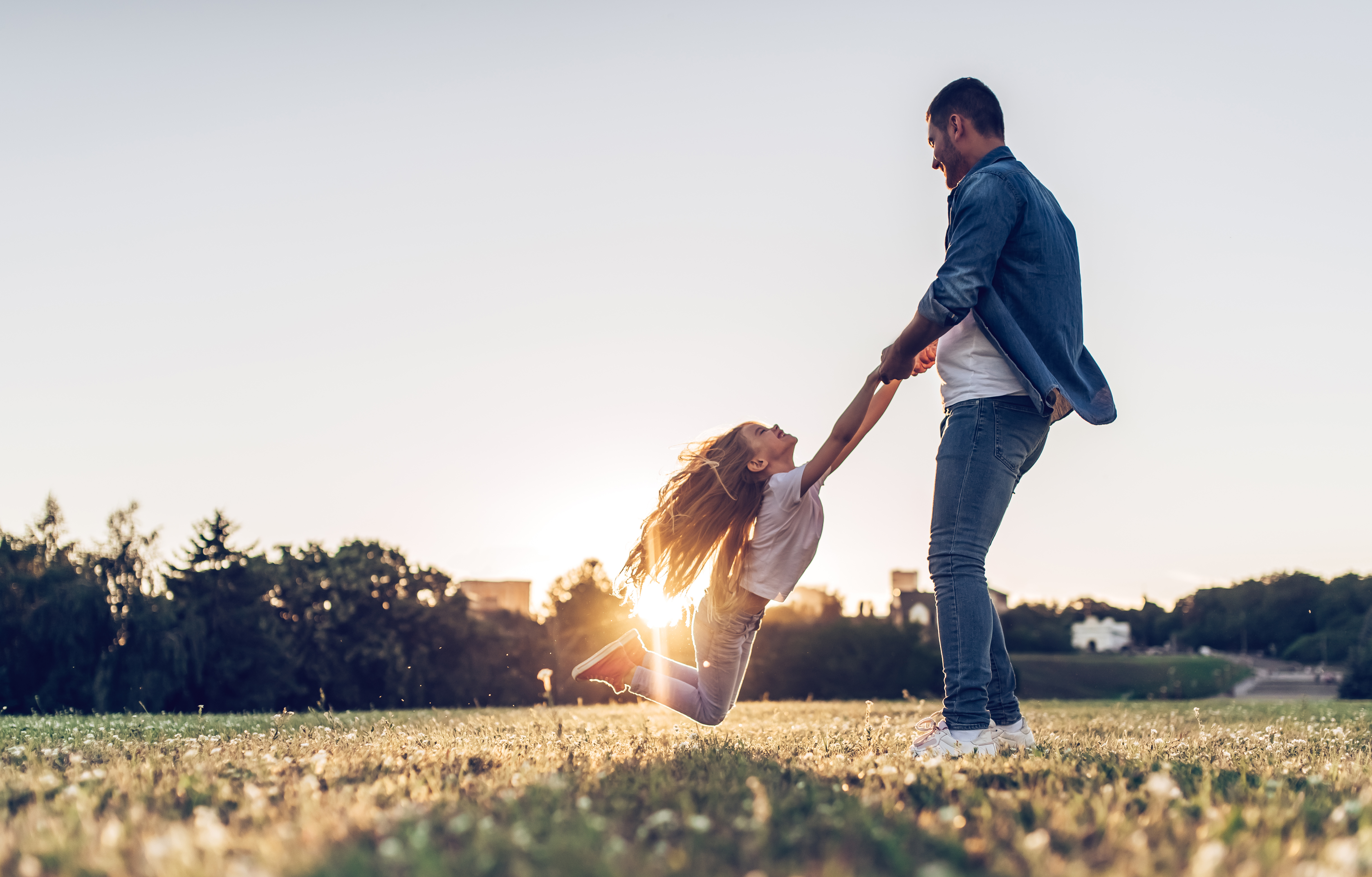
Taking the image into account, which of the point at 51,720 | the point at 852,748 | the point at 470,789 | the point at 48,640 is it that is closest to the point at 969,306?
the point at 852,748

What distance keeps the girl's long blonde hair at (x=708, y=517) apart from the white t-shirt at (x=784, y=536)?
4.6 inches

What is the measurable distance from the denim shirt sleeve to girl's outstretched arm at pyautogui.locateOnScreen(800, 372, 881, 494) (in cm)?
73

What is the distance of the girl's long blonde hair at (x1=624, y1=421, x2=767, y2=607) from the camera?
21.1 feet

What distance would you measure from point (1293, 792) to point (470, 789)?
9.75 ft

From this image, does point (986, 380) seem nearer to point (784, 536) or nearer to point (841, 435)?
point (841, 435)

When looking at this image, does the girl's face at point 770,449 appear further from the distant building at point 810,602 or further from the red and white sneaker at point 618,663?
the distant building at point 810,602

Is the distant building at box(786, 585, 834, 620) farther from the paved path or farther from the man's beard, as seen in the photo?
the man's beard

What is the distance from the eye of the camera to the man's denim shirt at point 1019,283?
16.6 ft

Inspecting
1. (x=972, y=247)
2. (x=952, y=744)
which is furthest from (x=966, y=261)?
(x=952, y=744)

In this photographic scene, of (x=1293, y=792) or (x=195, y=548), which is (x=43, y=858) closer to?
(x=1293, y=792)

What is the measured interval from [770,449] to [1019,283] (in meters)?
1.99

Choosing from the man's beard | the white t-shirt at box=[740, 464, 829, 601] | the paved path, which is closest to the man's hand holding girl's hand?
the white t-shirt at box=[740, 464, 829, 601]

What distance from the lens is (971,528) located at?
202 inches

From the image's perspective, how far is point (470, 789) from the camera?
3439 mm
